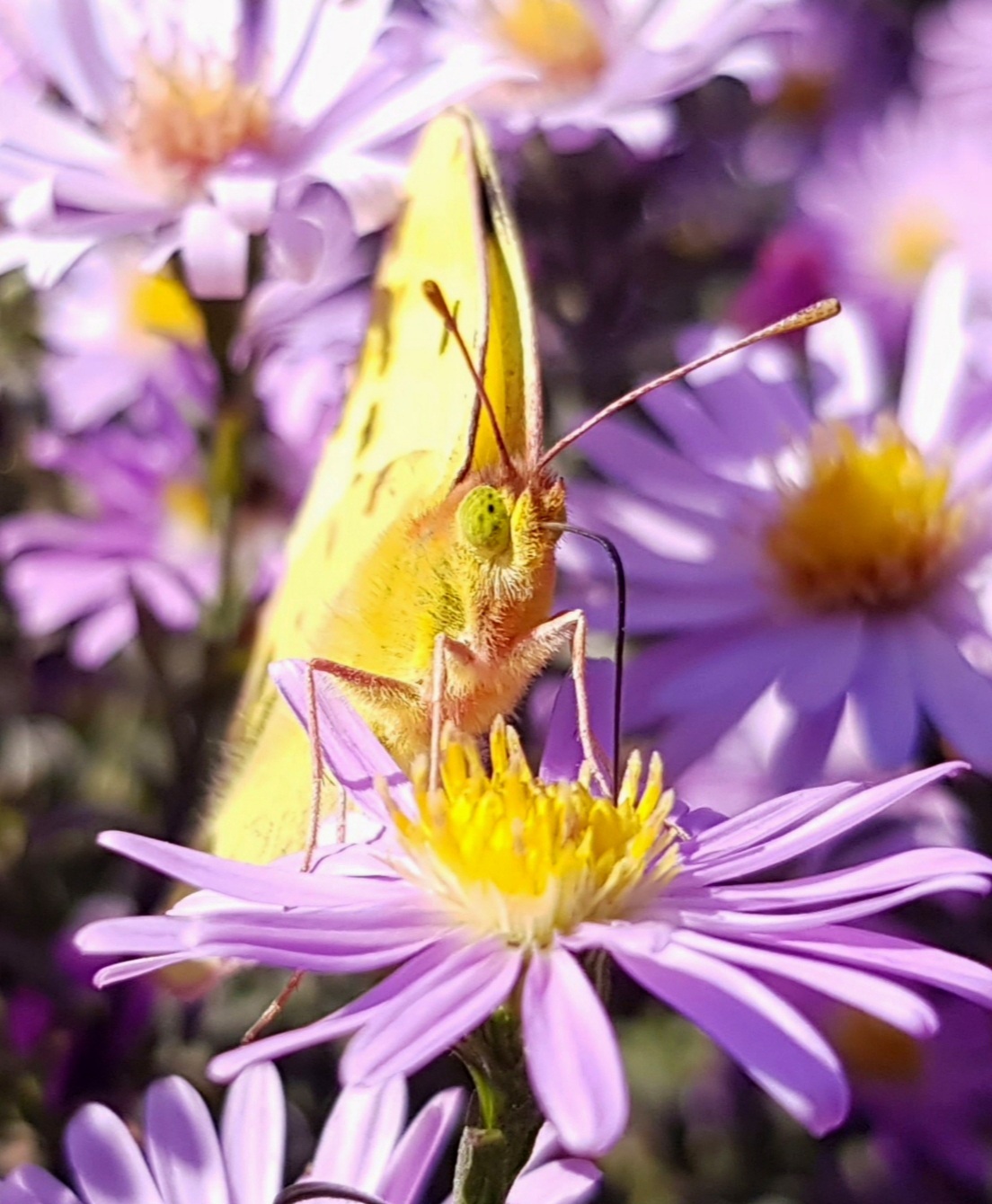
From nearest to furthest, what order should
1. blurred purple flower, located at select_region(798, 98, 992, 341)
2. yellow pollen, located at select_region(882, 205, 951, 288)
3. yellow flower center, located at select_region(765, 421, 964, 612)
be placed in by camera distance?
yellow flower center, located at select_region(765, 421, 964, 612) → blurred purple flower, located at select_region(798, 98, 992, 341) → yellow pollen, located at select_region(882, 205, 951, 288)

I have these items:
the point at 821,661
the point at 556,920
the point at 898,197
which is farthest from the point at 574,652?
the point at 898,197

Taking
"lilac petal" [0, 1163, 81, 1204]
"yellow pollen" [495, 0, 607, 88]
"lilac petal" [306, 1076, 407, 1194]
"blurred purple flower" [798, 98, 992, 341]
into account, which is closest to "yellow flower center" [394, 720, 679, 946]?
"lilac petal" [306, 1076, 407, 1194]

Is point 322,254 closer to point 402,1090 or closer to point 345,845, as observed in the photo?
point 345,845

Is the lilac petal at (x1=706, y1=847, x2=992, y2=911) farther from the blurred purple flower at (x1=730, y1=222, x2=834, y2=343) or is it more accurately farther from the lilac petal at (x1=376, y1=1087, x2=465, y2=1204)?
the blurred purple flower at (x1=730, y1=222, x2=834, y2=343)

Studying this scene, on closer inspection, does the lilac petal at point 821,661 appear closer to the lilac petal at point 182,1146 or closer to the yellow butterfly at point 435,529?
the yellow butterfly at point 435,529

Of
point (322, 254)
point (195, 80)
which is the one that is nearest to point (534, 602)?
point (322, 254)
